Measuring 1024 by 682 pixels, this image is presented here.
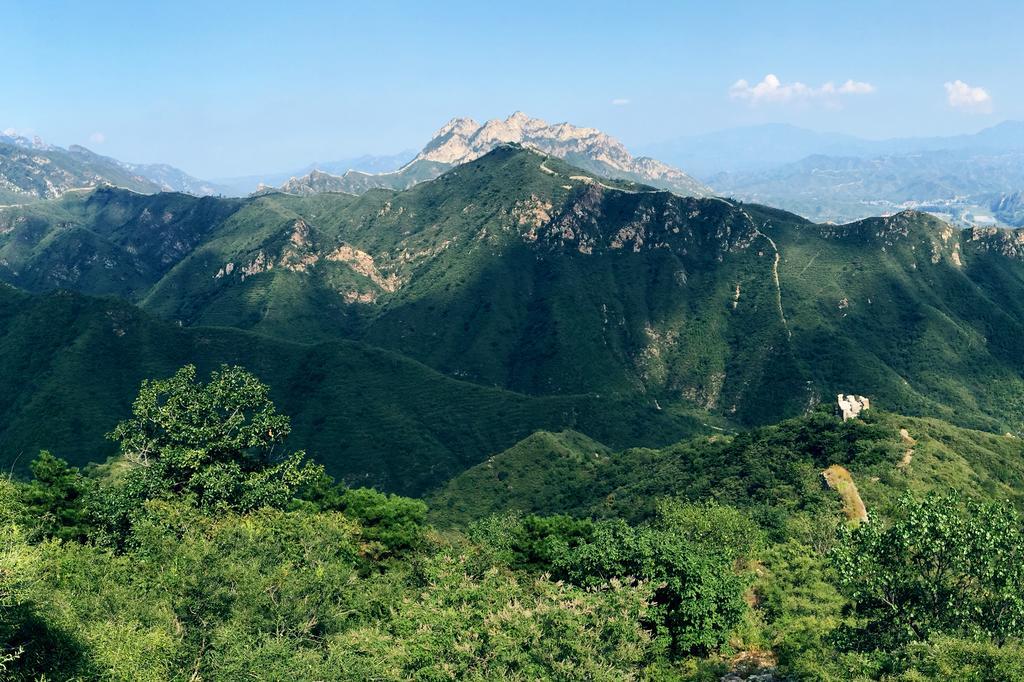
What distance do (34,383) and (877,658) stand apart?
221792mm

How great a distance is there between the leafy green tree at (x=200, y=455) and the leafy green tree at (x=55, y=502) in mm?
2691

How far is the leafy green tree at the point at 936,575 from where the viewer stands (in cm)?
4109

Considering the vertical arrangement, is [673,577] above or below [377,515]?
above

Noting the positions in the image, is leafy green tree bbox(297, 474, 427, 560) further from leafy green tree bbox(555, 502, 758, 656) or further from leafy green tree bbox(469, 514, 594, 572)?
leafy green tree bbox(555, 502, 758, 656)

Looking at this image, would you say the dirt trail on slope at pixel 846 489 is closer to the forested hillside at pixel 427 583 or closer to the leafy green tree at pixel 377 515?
the forested hillside at pixel 427 583

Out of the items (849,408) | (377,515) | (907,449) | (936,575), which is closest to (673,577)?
(936,575)

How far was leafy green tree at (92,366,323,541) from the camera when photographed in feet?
270

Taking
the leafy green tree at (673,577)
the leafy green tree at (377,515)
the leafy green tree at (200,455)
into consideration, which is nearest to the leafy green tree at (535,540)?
the leafy green tree at (673,577)

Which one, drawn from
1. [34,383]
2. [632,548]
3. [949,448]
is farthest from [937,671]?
[34,383]

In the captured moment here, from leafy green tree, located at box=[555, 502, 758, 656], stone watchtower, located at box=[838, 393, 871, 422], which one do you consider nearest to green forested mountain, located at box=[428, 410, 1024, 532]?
stone watchtower, located at box=[838, 393, 871, 422]

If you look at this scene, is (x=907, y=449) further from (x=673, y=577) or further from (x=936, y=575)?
(x=936, y=575)

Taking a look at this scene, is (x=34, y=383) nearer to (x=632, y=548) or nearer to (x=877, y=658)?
(x=632, y=548)

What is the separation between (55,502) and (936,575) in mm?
91289

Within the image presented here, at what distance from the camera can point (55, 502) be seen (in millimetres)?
Result: 80438
